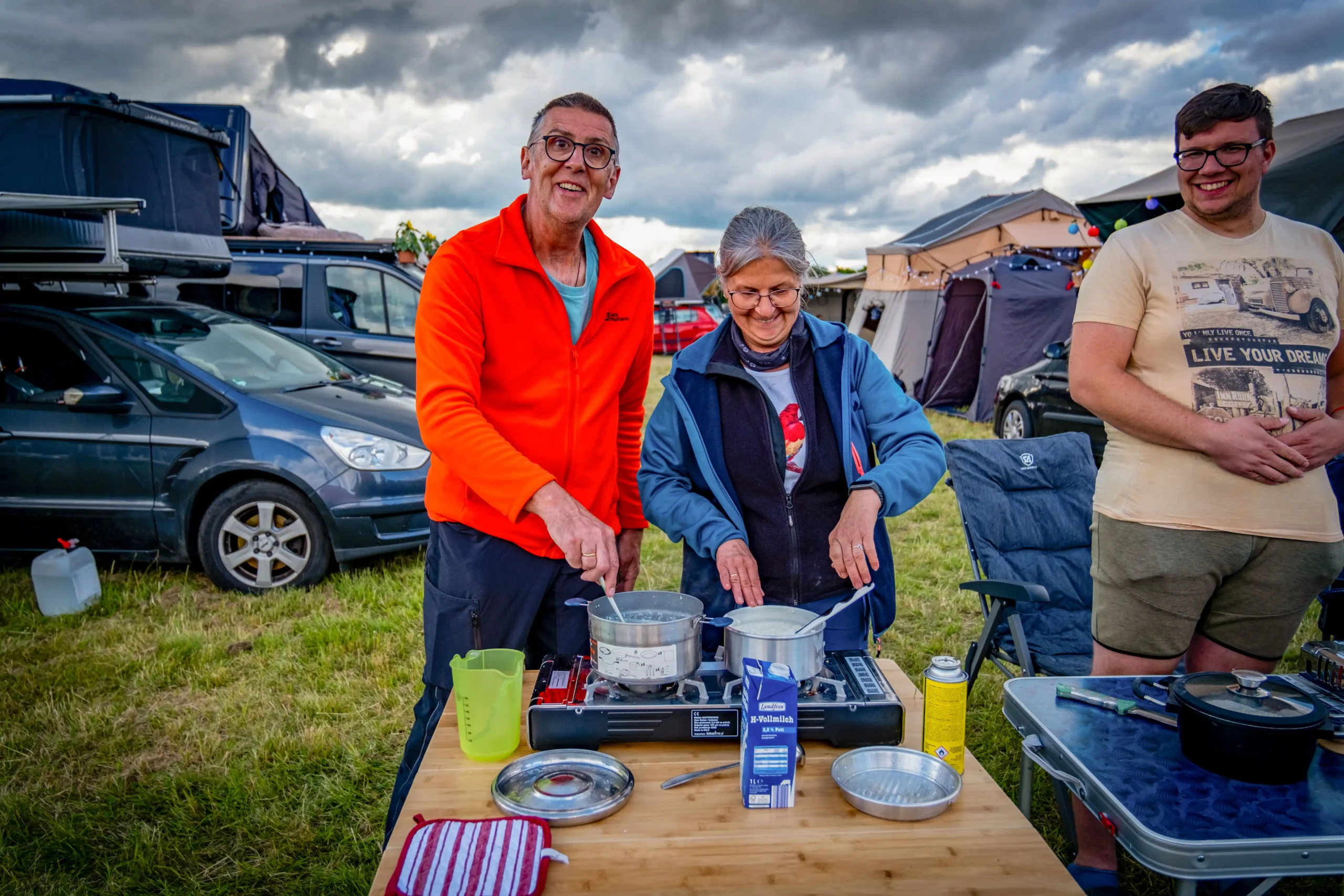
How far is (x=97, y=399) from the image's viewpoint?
4.80 meters

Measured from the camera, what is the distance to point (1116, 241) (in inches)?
94.8

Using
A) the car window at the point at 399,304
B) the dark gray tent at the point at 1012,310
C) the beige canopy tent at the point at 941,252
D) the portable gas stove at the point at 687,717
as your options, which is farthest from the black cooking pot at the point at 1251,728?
the beige canopy tent at the point at 941,252

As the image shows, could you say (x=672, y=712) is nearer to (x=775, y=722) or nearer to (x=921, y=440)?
(x=775, y=722)

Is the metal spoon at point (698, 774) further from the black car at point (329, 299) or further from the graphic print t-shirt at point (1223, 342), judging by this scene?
the black car at point (329, 299)

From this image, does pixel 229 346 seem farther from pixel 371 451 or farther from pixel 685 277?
pixel 685 277

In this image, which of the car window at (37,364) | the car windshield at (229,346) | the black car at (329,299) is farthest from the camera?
the black car at (329,299)

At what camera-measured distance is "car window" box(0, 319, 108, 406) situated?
4996 mm

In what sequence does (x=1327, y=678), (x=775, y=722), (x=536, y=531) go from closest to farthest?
(x=775, y=722)
(x=1327, y=678)
(x=536, y=531)

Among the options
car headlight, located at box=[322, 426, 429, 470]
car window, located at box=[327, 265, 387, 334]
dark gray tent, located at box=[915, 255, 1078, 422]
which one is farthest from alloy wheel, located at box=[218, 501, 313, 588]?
dark gray tent, located at box=[915, 255, 1078, 422]

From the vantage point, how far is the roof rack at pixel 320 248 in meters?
7.70

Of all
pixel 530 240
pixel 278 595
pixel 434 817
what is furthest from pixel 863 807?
pixel 278 595

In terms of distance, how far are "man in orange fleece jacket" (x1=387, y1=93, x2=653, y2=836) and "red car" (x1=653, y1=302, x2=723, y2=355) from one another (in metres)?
19.3

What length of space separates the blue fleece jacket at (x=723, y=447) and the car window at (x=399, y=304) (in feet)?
18.5

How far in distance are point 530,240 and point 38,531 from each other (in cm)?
424
